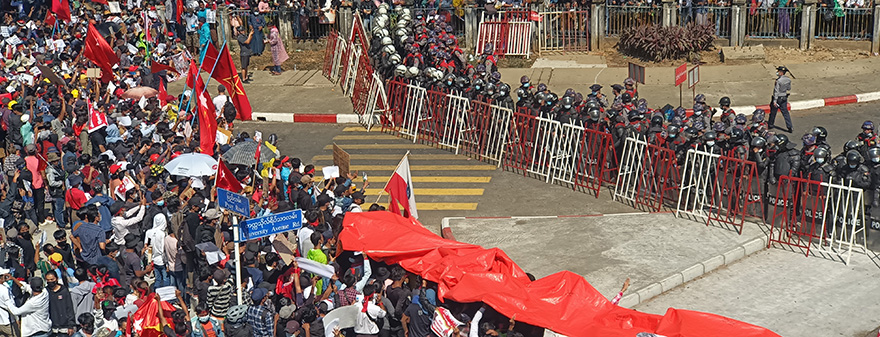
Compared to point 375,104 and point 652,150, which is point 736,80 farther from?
point 652,150

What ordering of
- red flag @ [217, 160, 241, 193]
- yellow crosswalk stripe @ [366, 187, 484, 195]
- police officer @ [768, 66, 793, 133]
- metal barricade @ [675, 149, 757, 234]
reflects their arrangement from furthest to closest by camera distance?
police officer @ [768, 66, 793, 133] < yellow crosswalk stripe @ [366, 187, 484, 195] < metal barricade @ [675, 149, 757, 234] < red flag @ [217, 160, 241, 193]

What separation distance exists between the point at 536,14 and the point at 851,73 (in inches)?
320

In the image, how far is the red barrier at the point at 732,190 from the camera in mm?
16422

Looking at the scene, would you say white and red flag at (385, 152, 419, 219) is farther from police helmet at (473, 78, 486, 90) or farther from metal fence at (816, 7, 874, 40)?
metal fence at (816, 7, 874, 40)

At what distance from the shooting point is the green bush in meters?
27.8

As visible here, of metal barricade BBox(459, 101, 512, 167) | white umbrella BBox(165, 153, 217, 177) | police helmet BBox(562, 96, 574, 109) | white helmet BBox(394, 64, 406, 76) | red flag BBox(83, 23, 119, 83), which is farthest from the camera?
red flag BBox(83, 23, 119, 83)

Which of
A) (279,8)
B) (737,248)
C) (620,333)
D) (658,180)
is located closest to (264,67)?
(279,8)

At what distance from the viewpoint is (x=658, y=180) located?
58.5 ft

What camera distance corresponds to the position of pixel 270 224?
1282cm

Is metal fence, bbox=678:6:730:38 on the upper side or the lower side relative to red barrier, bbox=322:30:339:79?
upper

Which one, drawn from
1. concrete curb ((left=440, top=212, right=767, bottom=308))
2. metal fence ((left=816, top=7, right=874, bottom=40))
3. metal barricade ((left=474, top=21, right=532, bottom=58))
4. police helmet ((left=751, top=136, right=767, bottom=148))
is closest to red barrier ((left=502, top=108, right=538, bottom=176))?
police helmet ((left=751, top=136, right=767, bottom=148))

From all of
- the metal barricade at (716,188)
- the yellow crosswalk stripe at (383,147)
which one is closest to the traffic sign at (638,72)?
the yellow crosswalk stripe at (383,147)

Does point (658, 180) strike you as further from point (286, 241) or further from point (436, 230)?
point (286, 241)

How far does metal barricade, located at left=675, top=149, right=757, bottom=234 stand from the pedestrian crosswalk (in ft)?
12.2
